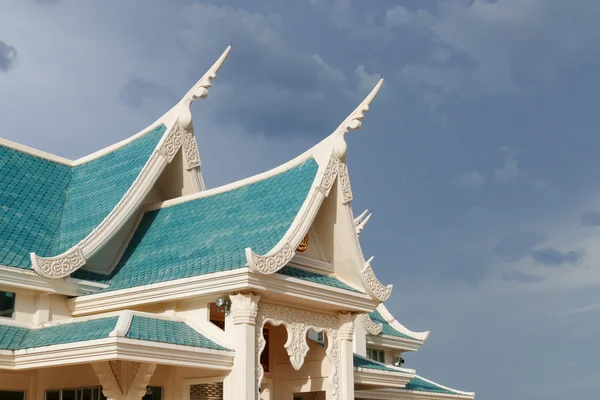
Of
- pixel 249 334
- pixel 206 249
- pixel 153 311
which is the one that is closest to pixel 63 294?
pixel 153 311

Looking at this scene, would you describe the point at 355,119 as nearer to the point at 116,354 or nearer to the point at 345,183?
the point at 345,183

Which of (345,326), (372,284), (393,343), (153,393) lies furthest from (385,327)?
(153,393)

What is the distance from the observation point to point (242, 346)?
41.9 ft

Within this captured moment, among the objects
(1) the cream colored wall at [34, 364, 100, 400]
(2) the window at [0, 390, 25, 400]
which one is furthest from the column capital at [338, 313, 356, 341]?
(2) the window at [0, 390, 25, 400]

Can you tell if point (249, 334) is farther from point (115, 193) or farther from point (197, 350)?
point (115, 193)

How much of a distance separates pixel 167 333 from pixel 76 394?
2427 mm

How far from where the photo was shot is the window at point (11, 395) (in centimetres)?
1342

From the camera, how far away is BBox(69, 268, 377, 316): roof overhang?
1275cm

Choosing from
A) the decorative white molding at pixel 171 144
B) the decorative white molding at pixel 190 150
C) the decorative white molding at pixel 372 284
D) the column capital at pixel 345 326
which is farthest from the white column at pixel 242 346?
the decorative white molding at pixel 190 150

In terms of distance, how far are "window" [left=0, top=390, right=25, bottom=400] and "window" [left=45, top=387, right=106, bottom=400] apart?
15.0 inches

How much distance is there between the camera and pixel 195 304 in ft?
44.3

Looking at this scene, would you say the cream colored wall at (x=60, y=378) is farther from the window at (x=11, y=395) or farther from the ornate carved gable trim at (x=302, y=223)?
the ornate carved gable trim at (x=302, y=223)

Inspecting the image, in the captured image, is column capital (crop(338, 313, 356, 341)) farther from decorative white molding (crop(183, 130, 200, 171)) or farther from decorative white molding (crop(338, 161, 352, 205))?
decorative white molding (crop(183, 130, 200, 171))

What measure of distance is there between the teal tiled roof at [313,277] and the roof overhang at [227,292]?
259mm
